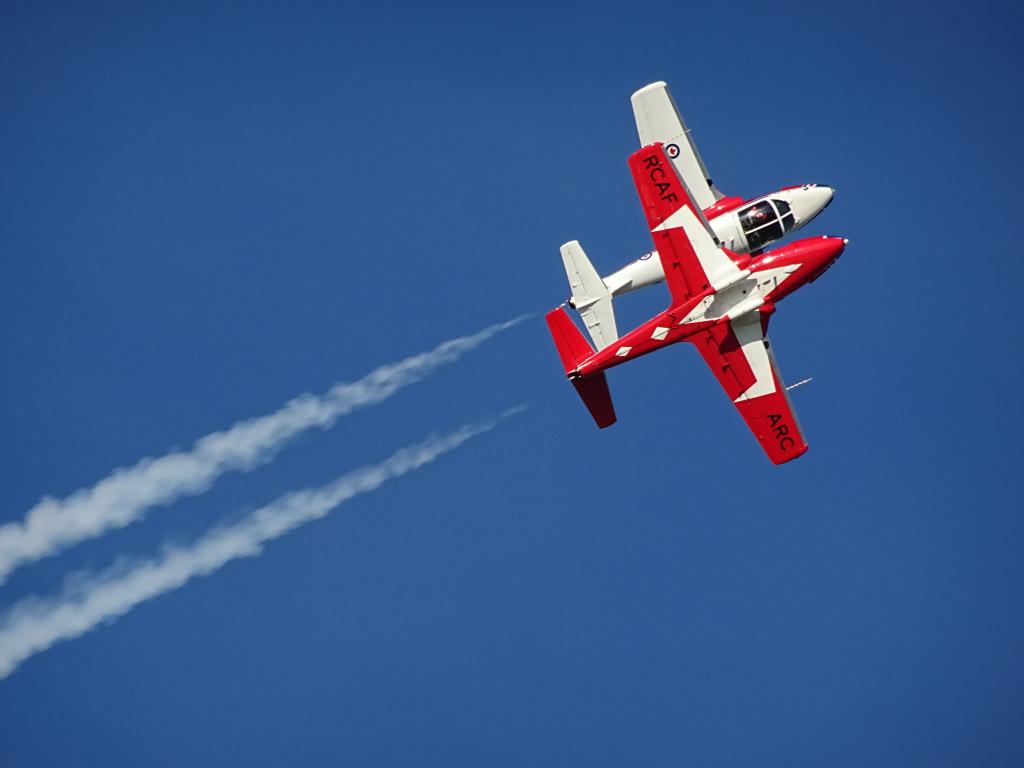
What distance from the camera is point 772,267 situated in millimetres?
46312

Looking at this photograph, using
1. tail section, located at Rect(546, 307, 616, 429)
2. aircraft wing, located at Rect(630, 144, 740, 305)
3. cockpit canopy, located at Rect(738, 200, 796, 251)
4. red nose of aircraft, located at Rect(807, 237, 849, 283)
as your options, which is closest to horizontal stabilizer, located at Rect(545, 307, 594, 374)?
tail section, located at Rect(546, 307, 616, 429)

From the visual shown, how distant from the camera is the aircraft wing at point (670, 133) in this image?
52.7 m

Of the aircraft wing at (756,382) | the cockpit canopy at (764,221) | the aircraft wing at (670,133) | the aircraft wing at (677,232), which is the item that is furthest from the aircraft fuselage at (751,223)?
the aircraft wing at (756,382)

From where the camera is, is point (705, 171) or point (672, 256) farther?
point (705, 171)

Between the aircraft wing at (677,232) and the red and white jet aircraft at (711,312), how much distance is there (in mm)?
33

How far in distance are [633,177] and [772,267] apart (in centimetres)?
563

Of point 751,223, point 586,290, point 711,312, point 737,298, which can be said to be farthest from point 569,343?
point 751,223

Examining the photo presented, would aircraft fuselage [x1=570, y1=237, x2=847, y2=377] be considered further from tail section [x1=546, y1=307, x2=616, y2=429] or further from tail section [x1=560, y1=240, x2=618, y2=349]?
tail section [x1=560, y1=240, x2=618, y2=349]

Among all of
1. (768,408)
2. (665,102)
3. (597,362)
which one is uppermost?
(665,102)

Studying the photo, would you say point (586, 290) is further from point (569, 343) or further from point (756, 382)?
point (756, 382)

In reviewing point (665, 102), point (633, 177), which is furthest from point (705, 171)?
point (633, 177)

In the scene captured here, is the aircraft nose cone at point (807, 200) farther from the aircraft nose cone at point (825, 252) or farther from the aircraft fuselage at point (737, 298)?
the aircraft nose cone at point (825, 252)

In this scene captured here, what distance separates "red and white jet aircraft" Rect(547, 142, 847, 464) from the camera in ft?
152

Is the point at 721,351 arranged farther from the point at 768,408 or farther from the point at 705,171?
the point at 705,171
